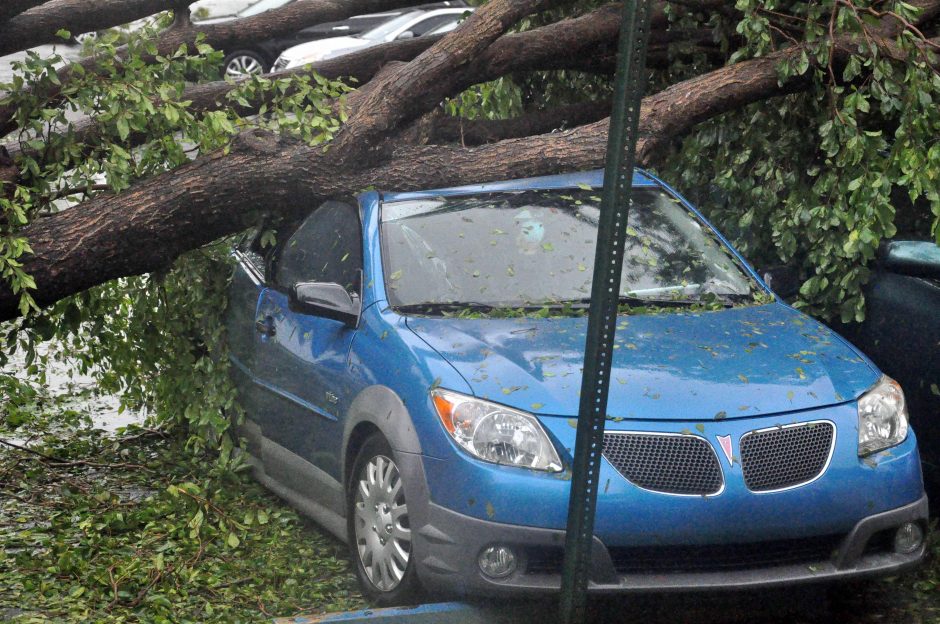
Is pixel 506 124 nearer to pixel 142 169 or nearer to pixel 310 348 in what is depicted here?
pixel 142 169

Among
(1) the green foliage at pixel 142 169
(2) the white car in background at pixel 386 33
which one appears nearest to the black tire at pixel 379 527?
(1) the green foliage at pixel 142 169

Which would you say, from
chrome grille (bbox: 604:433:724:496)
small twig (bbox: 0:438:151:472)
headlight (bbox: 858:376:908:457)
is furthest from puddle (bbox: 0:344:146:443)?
headlight (bbox: 858:376:908:457)

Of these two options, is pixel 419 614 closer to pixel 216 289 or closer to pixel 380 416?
pixel 380 416

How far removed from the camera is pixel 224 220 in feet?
20.5

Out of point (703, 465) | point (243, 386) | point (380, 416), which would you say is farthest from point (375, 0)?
point (703, 465)

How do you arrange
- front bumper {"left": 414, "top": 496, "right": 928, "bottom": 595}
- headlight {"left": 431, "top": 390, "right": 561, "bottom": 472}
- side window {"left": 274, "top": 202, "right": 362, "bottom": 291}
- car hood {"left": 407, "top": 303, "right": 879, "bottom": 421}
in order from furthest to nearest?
side window {"left": 274, "top": 202, "right": 362, "bottom": 291} < car hood {"left": 407, "top": 303, "right": 879, "bottom": 421} < headlight {"left": 431, "top": 390, "right": 561, "bottom": 472} < front bumper {"left": 414, "top": 496, "right": 928, "bottom": 595}

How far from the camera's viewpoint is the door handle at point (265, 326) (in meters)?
5.94

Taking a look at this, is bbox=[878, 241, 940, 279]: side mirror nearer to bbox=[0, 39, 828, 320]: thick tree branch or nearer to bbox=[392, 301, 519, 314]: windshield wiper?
bbox=[0, 39, 828, 320]: thick tree branch

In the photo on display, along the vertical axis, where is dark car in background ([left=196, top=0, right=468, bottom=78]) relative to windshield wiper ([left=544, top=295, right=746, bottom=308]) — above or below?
below

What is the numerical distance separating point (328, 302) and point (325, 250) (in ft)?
2.63

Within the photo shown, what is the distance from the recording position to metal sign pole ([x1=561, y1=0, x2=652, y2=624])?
3.66 metres

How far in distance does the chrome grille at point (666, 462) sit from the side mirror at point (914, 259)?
1.81 meters

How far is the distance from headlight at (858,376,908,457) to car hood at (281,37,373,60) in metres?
13.9

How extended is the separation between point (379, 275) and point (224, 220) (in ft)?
4.16
